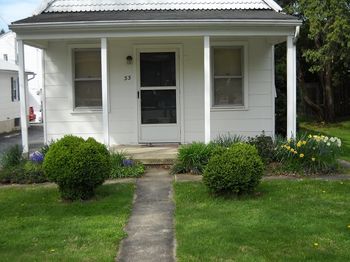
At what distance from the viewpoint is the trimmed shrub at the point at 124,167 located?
986 cm

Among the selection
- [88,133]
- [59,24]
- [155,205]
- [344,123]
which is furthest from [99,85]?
[344,123]

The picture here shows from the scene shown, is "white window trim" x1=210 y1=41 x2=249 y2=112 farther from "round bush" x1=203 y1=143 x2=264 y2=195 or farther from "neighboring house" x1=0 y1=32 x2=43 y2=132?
"neighboring house" x1=0 y1=32 x2=43 y2=132

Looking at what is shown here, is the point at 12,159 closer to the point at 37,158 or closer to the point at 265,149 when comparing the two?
the point at 37,158

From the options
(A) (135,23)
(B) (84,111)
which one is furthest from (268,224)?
(B) (84,111)

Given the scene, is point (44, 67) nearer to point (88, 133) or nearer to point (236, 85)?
point (88, 133)

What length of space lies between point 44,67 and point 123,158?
11.4 ft

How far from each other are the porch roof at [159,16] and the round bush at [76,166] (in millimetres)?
3778

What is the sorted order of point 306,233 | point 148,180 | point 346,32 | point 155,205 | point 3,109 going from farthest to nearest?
point 3,109, point 346,32, point 148,180, point 155,205, point 306,233

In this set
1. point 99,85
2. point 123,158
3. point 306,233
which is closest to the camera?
point 306,233

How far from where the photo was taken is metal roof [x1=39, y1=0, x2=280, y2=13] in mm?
12273

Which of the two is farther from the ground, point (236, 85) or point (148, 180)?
point (236, 85)

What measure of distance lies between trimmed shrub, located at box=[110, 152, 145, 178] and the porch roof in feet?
9.09

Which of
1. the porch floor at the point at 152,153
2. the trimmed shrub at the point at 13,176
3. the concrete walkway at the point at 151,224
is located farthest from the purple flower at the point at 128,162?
the trimmed shrub at the point at 13,176

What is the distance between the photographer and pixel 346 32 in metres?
19.3
